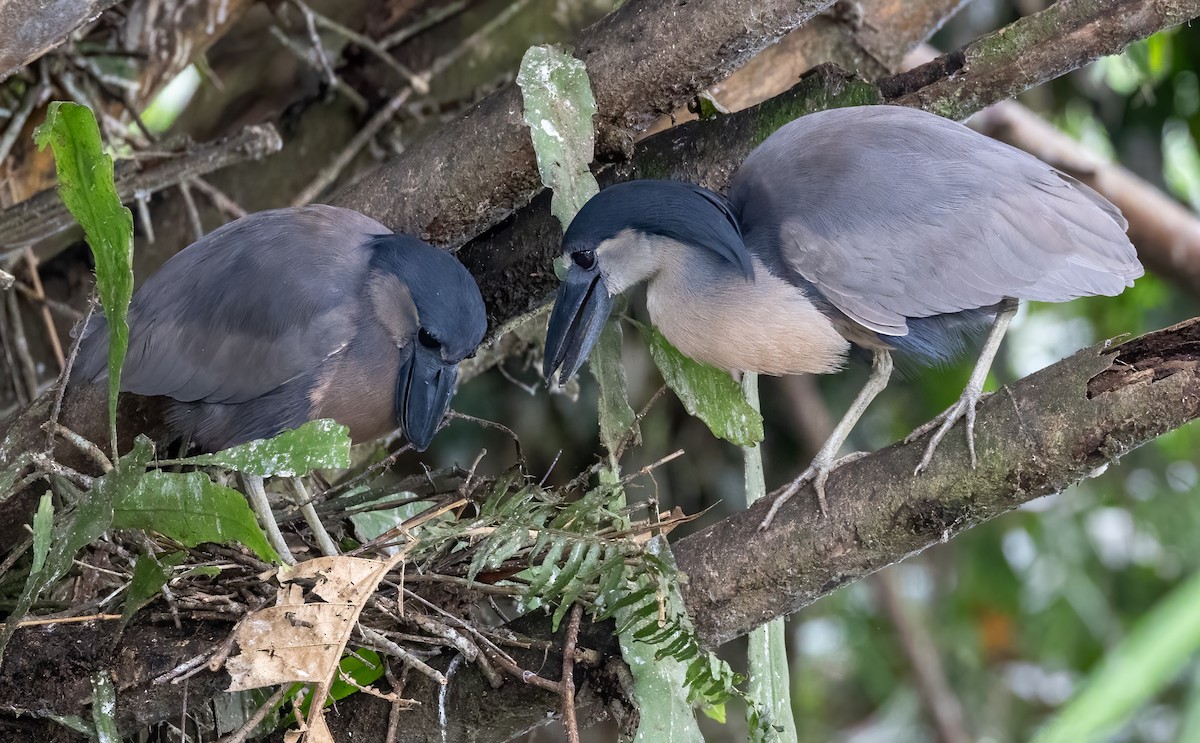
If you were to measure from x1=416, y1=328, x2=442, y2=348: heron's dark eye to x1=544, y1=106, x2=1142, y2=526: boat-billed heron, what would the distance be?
0.22 meters

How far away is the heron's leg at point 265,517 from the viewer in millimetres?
1968

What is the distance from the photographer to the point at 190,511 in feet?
4.86

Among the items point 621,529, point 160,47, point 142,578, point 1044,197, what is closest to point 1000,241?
point 1044,197

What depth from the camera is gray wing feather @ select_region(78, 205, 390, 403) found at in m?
2.01

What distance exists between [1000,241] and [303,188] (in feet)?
5.84

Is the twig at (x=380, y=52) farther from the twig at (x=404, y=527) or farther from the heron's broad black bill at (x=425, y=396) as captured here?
the twig at (x=404, y=527)

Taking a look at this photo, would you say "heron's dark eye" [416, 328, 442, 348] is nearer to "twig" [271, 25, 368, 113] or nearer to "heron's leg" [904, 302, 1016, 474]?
"heron's leg" [904, 302, 1016, 474]

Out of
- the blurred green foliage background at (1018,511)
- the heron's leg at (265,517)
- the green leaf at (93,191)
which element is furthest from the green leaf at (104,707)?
the blurred green foliage background at (1018,511)

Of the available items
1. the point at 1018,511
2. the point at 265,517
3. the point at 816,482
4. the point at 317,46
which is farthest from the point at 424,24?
the point at 1018,511

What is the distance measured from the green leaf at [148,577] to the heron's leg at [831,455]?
802 millimetres

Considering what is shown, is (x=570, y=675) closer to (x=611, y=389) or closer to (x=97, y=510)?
(x=611, y=389)

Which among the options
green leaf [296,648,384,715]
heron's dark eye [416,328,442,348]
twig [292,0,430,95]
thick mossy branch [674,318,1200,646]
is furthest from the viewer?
twig [292,0,430,95]

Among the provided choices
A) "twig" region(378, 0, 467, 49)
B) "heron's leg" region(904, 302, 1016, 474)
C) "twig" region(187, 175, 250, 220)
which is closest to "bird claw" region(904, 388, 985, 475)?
"heron's leg" region(904, 302, 1016, 474)

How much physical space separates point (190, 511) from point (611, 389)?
662 mm
